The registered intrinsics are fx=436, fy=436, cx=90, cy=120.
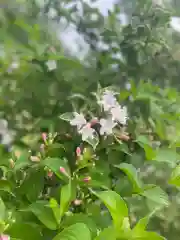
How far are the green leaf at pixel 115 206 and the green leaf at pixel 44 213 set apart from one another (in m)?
0.07

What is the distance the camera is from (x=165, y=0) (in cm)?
87

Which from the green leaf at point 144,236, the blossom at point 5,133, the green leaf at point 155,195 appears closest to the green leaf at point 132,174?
the green leaf at point 155,195

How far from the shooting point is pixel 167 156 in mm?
604

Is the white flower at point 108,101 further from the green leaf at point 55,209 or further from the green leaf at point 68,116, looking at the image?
the green leaf at point 55,209

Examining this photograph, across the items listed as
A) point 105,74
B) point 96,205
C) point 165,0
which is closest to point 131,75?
point 105,74

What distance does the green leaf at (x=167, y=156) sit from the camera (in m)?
0.59

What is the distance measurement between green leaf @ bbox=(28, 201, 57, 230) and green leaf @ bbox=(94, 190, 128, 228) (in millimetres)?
74

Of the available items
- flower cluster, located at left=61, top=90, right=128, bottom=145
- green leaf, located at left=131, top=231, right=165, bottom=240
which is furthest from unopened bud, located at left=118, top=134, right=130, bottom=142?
green leaf, located at left=131, top=231, right=165, bottom=240

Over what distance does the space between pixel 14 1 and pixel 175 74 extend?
1.12 ft

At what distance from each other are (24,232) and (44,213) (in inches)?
1.3

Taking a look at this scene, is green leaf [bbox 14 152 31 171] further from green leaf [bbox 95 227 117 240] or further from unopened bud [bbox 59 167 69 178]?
green leaf [bbox 95 227 117 240]

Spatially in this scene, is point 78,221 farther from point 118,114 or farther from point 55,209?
point 118,114

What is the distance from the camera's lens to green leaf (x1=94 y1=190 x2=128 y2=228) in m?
0.43

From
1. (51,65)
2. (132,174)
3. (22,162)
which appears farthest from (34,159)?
(51,65)
